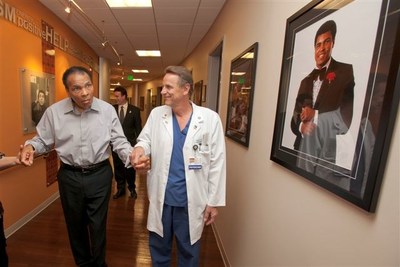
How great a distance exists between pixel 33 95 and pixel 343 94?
11.3ft

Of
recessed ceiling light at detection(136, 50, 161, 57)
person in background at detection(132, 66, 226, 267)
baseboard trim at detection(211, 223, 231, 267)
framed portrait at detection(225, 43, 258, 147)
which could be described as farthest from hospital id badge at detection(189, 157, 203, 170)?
recessed ceiling light at detection(136, 50, 161, 57)

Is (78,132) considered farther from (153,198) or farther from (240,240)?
(240,240)

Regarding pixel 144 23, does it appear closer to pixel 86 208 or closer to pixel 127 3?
pixel 127 3

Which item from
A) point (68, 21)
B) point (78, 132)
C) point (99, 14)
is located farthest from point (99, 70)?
point (78, 132)

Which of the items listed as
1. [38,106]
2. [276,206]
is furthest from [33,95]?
[276,206]

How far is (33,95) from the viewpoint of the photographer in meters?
3.05

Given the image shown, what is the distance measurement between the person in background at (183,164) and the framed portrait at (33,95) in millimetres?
2097

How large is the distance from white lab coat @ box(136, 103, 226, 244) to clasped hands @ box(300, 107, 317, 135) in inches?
25.1

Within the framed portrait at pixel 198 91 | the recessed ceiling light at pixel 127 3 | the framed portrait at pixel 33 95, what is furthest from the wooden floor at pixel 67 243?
the recessed ceiling light at pixel 127 3

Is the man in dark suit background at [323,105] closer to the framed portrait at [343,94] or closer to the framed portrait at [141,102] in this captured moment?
the framed portrait at [343,94]

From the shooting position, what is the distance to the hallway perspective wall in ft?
2.35

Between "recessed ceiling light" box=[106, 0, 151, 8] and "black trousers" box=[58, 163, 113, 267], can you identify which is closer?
"black trousers" box=[58, 163, 113, 267]

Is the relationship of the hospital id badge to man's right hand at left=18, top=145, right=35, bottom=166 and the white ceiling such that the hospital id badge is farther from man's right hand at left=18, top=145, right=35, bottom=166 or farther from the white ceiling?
the white ceiling

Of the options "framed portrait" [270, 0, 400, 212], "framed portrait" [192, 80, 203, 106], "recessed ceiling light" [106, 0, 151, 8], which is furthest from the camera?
"framed portrait" [192, 80, 203, 106]
